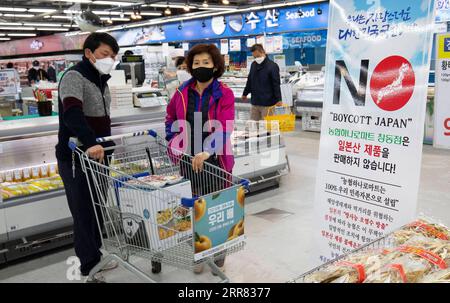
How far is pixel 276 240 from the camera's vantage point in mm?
4109

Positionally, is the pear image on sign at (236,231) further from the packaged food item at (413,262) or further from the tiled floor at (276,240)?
the packaged food item at (413,262)

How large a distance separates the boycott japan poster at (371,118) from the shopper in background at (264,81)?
410 cm

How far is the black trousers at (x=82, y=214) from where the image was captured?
10.3 feet

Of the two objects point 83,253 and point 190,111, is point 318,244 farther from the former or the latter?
point 83,253

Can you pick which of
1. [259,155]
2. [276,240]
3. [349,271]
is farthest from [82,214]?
[259,155]

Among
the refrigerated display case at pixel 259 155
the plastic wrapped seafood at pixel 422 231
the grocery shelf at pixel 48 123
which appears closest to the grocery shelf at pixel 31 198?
the grocery shelf at pixel 48 123

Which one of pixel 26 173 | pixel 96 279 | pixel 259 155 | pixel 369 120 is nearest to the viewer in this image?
pixel 369 120

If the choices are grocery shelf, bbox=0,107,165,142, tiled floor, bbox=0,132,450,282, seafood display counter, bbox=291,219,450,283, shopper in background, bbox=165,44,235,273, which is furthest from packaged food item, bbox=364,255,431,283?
grocery shelf, bbox=0,107,165,142

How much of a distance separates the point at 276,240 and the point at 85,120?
2117 mm

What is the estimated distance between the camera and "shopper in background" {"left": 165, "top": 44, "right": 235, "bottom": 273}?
10.4ft

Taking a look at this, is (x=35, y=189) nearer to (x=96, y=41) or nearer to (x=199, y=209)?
(x=96, y=41)

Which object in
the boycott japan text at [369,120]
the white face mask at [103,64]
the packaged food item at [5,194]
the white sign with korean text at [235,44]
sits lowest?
the packaged food item at [5,194]

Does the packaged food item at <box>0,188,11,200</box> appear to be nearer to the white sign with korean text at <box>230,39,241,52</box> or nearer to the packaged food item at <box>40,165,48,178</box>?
the packaged food item at <box>40,165,48,178</box>

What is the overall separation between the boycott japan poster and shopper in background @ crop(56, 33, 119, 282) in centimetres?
150
